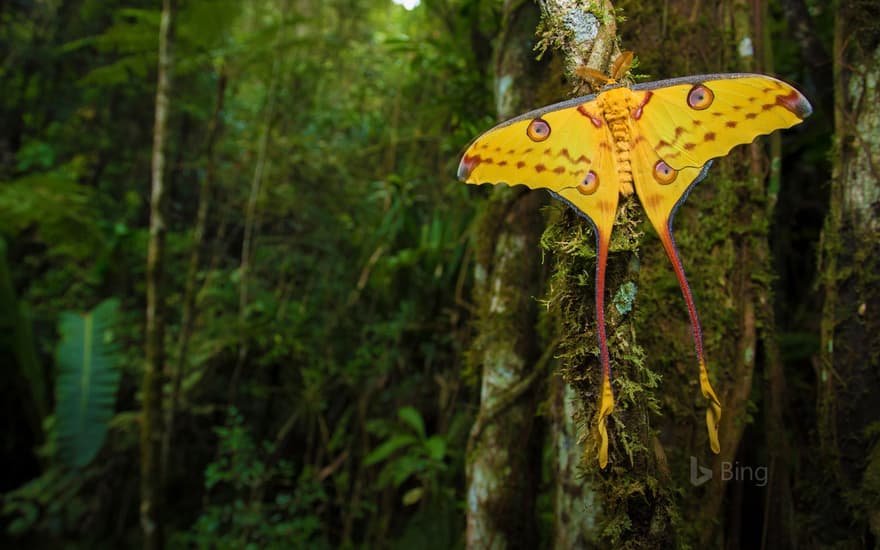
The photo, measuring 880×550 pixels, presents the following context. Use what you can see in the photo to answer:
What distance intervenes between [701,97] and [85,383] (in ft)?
15.2

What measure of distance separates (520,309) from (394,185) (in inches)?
61.6

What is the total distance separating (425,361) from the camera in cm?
357

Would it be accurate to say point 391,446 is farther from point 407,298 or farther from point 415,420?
point 407,298

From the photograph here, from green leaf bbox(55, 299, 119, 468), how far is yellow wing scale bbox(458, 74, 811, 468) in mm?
4271

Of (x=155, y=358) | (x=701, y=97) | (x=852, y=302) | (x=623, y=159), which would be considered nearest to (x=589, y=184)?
(x=623, y=159)

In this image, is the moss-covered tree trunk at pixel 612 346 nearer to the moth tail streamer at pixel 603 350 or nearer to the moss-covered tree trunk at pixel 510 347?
the moth tail streamer at pixel 603 350

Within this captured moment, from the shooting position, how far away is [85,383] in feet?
13.7

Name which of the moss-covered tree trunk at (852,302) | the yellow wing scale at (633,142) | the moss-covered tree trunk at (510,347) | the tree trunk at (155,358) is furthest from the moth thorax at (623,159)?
the tree trunk at (155,358)

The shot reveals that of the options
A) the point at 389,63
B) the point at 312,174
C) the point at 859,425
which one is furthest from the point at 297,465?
the point at 859,425

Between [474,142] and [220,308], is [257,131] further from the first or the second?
[474,142]

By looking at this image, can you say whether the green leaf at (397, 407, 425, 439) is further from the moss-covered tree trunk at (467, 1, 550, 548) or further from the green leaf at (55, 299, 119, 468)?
the green leaf at (55, 299, 119, 468)

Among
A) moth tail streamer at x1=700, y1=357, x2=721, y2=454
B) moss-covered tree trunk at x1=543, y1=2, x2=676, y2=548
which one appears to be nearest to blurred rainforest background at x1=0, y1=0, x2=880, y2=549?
moss-covered tree trunk at x1=543, y1=2, x2=676, y2=548

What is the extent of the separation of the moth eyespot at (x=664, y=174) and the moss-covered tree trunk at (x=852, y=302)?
1.18 meters

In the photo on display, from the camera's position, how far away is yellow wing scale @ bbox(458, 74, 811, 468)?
0.92 m
